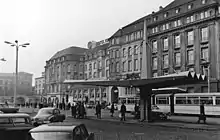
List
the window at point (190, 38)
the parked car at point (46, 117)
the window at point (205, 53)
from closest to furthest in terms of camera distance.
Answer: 1. the parked car at point (46, 117)
2. the window at point (205, 53)
3. the window at point (190, 38)

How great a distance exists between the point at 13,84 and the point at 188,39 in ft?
197

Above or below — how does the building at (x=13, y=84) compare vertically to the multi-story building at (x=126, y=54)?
below

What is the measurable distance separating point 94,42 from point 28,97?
106ft

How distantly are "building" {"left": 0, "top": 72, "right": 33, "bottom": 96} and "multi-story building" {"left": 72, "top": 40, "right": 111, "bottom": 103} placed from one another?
1633cm

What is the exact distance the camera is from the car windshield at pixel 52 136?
7.75m

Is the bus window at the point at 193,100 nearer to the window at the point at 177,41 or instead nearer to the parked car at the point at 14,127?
the window at the point at 177,41

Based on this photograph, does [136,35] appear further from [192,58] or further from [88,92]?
[88,92]

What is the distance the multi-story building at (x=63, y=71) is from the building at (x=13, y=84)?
9.85 meters

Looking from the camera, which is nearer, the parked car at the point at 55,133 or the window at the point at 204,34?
the parked car at the point at 55,133

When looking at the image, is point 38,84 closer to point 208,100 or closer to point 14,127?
point 208,100

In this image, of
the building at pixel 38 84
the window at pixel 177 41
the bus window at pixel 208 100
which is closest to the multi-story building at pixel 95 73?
the window at pixel 177 41

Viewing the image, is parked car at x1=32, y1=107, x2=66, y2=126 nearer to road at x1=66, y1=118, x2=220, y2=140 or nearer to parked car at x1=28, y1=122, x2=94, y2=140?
road at x1=66, y1=118, x2=220, y2=140

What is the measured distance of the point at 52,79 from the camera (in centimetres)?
10931

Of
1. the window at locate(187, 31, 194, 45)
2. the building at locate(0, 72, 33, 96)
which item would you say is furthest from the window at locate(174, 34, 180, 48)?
the building at locate(0, 72, 33, 96)
